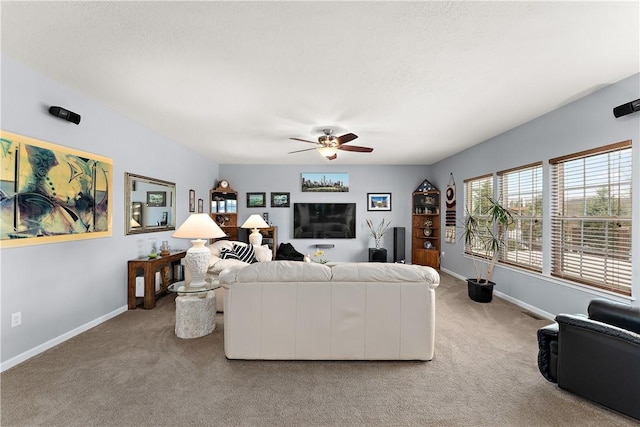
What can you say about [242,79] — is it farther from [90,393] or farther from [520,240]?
[520,240]

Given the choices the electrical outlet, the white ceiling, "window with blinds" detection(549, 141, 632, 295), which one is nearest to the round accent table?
the electrical outlet

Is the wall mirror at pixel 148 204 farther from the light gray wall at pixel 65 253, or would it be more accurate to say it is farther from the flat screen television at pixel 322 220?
the flat screen television at pixel 322 220

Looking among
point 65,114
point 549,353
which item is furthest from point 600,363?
point 65,114

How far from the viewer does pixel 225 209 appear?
675 centimetres

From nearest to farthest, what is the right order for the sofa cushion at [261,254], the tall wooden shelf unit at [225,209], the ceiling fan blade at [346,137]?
the ceiling fan blade at [346,137] < the sofa cushion at [261,254] < the tall wooden shelf unit at [225,209]

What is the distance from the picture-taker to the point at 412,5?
1.71 meters

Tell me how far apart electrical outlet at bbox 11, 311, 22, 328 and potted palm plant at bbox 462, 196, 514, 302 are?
5.22 m

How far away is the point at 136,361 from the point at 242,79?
2.71m

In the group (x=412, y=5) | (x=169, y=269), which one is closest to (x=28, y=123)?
(x=169, y=269)

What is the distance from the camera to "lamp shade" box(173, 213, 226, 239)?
9.64ft

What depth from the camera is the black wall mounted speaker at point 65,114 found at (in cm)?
261

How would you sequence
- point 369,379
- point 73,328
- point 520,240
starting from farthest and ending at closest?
point 520,240 < point 73,328 < point 369,379

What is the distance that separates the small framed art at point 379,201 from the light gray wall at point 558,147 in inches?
85.4

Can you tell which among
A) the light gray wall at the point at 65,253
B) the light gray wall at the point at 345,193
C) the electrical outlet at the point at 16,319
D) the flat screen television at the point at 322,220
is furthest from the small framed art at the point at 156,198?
the flat screen television at the point at 322,220
